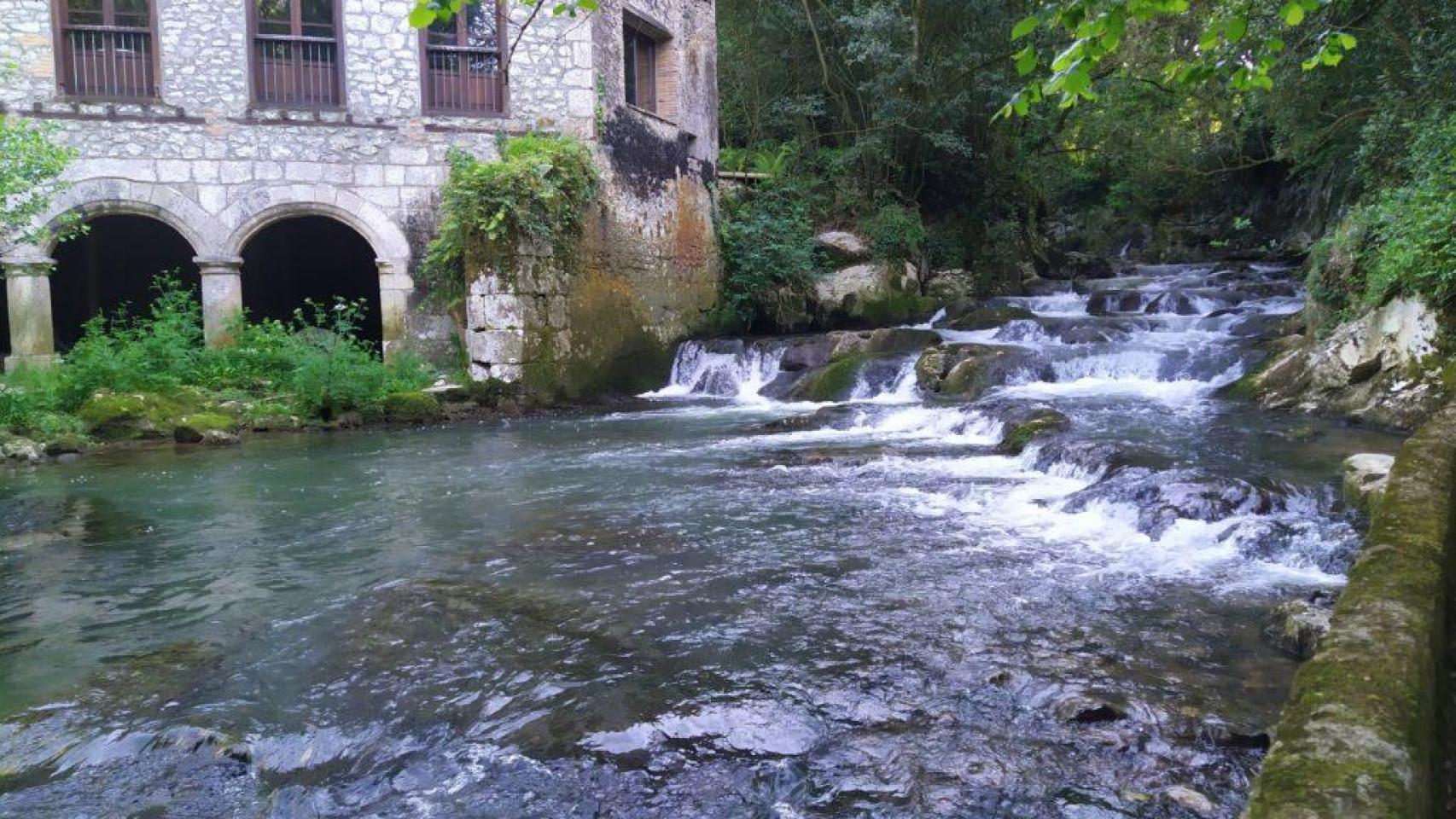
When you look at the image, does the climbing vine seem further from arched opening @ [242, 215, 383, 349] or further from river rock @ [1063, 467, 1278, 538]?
river rock @ [1063, 467, 1278, 538]

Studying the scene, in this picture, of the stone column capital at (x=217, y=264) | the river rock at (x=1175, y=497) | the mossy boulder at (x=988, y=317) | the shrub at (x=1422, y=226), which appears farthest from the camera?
the mossy boulder at (x=988, y=317)

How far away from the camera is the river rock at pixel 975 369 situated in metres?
11.5

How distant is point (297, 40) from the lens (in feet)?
42.1

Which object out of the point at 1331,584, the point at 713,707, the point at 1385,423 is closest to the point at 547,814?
the point at 713,707

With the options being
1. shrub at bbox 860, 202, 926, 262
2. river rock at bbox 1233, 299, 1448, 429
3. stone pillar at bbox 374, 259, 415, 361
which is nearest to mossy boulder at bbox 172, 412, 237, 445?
stone pillar at bbox 374, 259, 415, 361

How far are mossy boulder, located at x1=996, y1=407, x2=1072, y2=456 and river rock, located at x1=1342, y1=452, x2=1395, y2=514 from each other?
8.04 feet

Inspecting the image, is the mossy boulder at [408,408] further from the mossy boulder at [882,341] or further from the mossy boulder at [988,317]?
the mossy boulder at [988,317]

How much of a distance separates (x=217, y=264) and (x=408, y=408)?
3.72 metres

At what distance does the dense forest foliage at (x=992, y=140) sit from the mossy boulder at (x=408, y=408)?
625cm

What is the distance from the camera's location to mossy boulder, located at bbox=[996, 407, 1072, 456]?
8.03 m

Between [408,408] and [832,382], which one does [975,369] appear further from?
[408,408]

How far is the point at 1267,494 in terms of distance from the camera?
228 inches

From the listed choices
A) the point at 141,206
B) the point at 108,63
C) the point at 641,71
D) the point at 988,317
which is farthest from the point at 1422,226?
the point at 108,63

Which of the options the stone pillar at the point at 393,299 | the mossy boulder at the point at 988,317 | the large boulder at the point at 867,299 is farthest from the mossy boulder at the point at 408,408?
the mossy boulder at the point at 988,317
